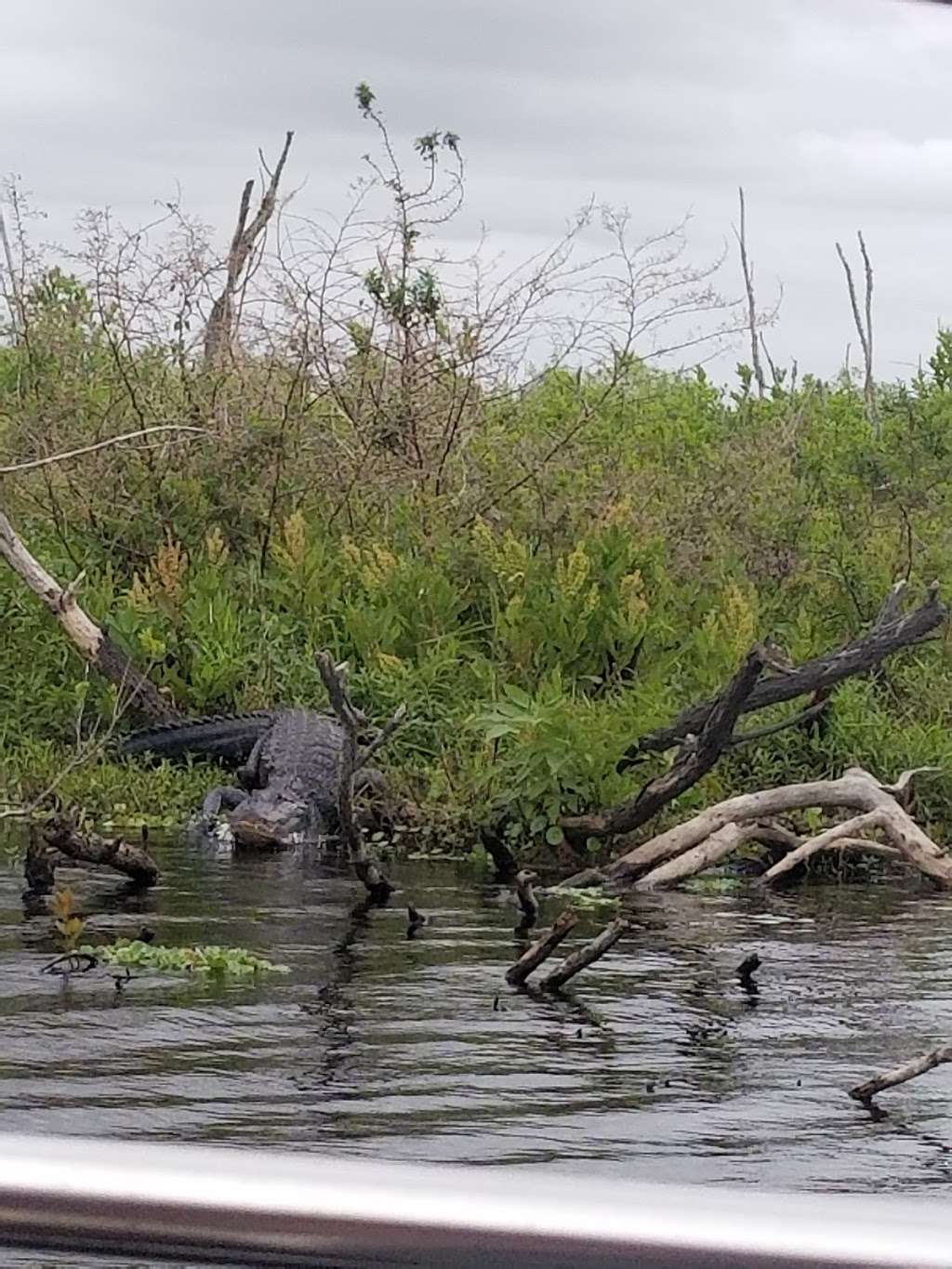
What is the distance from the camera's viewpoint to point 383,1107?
514 cm

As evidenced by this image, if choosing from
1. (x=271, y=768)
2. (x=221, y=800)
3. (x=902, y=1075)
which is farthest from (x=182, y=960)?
(x=221, y=800)

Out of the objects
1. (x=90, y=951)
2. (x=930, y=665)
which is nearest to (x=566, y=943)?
(x=90, y=951)

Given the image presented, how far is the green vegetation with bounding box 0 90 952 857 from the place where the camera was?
10.9 meters

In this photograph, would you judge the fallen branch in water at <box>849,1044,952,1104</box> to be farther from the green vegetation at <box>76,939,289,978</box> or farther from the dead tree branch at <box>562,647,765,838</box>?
the dead tree branch at <box>562,647,765,838</box>

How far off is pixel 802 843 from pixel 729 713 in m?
0.70

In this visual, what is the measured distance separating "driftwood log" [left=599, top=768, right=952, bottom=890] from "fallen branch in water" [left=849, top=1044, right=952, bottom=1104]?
272 cm

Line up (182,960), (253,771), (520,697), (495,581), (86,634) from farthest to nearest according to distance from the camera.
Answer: (495,581) < (86,634) < (253,771) < (520,697) < (182,960)

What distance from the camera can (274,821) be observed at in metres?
10.2

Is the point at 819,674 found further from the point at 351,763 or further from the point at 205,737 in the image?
the point at 205,737

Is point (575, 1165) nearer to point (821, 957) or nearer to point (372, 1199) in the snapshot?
point (821, 957)

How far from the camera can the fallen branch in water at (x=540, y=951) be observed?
231 inches

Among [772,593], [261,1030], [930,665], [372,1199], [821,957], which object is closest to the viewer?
[372,1199]

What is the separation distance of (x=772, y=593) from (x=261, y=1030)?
7.86 m

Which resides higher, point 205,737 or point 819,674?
point 819,674
